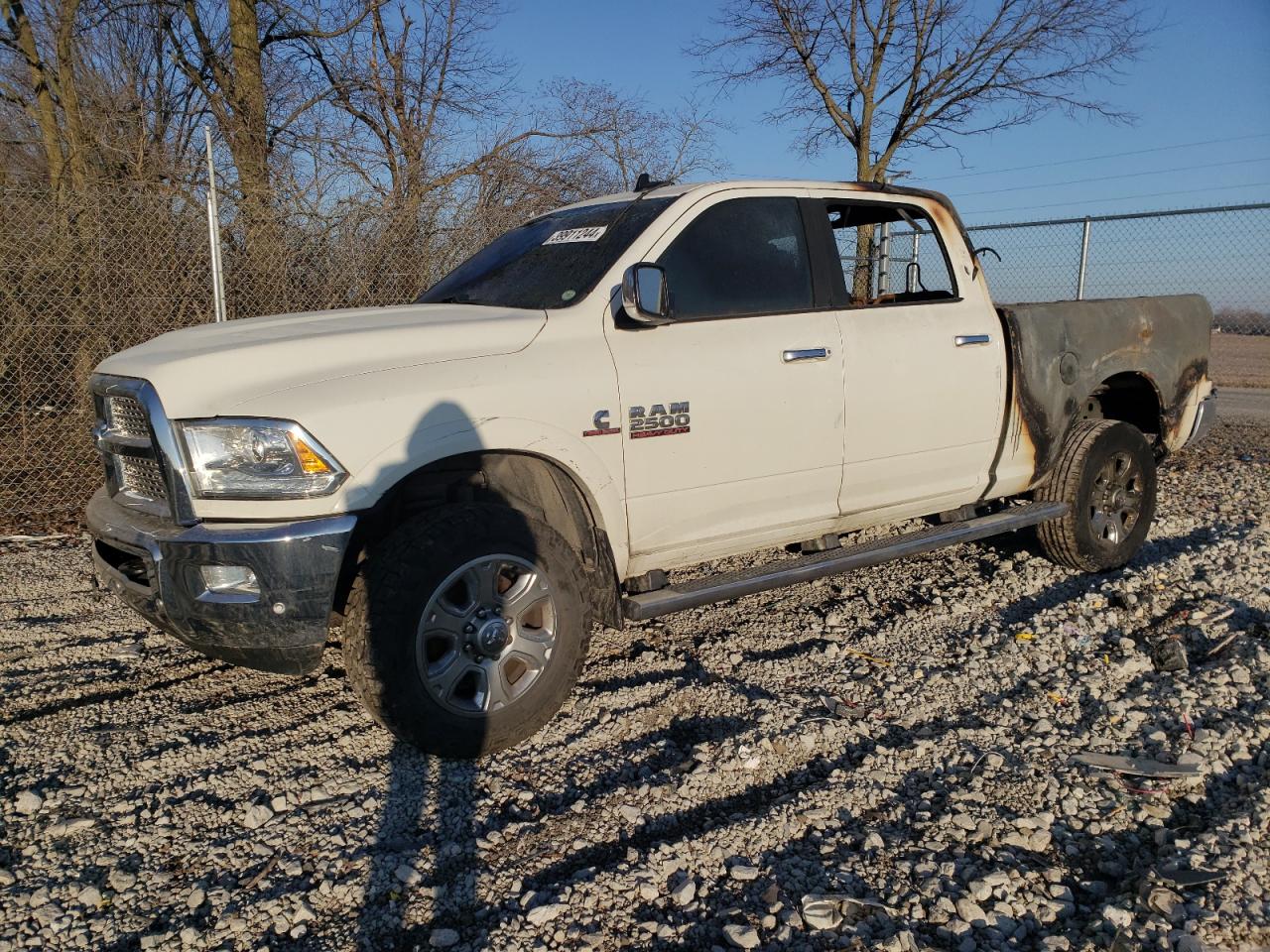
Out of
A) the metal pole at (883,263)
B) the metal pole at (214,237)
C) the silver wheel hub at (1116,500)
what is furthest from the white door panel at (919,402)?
the metal pole at (214,237)

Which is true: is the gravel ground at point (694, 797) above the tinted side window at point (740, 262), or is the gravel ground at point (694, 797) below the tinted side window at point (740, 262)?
below

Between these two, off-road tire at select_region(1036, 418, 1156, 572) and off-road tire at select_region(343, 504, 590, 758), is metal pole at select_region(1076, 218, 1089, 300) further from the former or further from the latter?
off-road tire at select_region(343, 504, 590, 758)

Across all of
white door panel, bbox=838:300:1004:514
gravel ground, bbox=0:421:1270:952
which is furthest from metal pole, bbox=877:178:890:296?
gravel ground, bbox=0:421:1270:952

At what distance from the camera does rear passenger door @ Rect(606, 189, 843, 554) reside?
356cm

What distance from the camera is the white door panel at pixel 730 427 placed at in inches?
140

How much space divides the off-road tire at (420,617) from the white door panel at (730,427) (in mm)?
562

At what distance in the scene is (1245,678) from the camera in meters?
3.73

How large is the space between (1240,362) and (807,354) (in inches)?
845

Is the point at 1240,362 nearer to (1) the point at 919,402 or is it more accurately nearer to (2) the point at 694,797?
(1) the point at 919,402

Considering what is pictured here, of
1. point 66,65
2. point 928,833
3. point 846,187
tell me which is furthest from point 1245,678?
point 66,65

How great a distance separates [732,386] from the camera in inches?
146

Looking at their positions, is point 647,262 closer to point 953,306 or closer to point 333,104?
point 953,306

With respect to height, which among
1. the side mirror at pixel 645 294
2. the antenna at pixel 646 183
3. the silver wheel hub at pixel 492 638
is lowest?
the silver wheel hub at pixel 492 638

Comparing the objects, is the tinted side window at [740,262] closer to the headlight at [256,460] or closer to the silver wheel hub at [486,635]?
the silver wheel hub at [486,635]
